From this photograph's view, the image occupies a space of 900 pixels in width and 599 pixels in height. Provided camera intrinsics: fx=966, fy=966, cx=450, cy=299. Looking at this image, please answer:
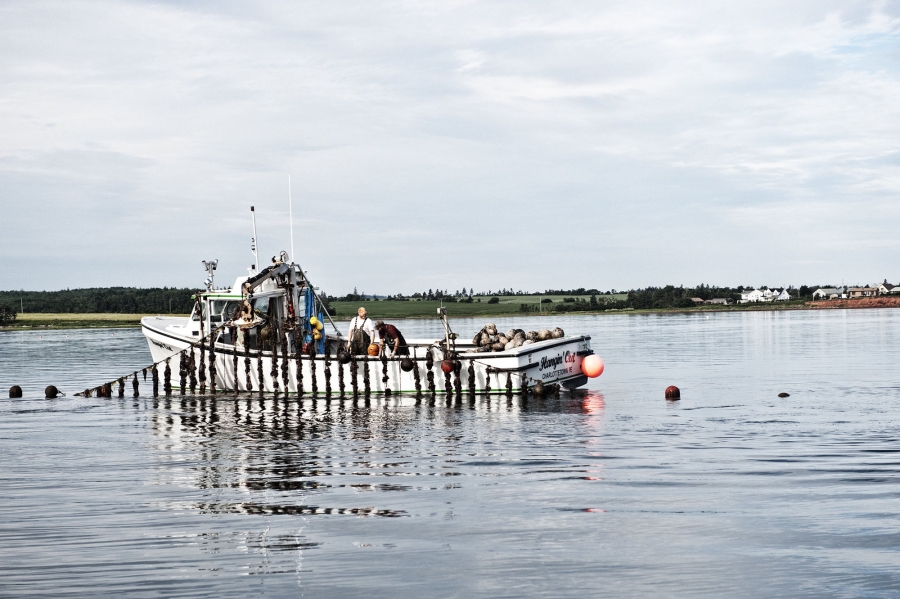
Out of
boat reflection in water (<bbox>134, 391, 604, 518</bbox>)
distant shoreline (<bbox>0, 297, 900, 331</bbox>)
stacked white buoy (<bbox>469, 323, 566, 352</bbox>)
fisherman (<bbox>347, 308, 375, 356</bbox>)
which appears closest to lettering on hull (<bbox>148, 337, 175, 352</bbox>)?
boat reflection in water (<bbox>134, 391, 604, 518</bbox>)

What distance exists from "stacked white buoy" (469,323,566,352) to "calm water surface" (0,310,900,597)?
1.94m

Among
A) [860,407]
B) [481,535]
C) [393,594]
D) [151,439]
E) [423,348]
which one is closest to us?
[393,594]

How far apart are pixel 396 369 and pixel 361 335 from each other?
1422mm

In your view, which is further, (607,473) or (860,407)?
(860,407)

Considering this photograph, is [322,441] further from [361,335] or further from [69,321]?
[69,321]

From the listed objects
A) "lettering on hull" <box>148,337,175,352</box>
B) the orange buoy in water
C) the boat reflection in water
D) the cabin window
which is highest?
the cabin window

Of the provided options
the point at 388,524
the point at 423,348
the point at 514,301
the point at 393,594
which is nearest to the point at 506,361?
the point at 423,348

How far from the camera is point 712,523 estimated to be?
459 inches

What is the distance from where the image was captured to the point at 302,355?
2847 cm

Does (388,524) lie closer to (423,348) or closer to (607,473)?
(607,473)

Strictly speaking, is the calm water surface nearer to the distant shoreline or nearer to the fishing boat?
the fishing boat

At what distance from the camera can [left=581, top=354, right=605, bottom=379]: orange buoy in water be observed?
28.6m

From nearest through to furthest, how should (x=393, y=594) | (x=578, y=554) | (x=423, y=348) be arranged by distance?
(x=393, y=594), (x=578, y=554), (x=423, y=348)

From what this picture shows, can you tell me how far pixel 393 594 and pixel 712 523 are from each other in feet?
14.8
